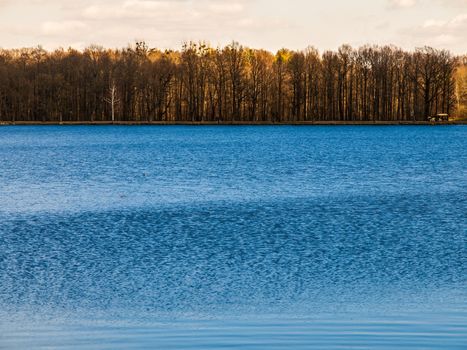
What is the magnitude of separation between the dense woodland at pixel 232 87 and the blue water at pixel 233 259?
66.4 metres

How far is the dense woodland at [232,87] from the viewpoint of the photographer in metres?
107

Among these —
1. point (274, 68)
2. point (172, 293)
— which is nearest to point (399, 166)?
point (172, 293)

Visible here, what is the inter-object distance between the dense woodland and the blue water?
218 feet

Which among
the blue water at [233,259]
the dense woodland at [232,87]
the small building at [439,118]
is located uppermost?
the dense woodland at [232,87]

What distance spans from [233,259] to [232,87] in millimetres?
91546

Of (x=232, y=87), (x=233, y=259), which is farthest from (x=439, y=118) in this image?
(x=233, y=259)

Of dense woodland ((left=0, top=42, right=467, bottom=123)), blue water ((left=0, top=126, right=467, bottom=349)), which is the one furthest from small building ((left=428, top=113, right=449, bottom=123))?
blue water ((left=0, top=126, right=467, bottom=349))

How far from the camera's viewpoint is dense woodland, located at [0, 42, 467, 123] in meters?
107

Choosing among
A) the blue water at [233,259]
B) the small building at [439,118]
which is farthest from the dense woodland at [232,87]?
the blue water at [233,259]

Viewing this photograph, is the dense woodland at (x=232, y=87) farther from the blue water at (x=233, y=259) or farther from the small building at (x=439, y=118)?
the blue water at (x=233, y=259)

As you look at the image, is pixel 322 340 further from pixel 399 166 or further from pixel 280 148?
pixel 280 148

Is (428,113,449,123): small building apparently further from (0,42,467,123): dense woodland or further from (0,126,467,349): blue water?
(0,126,467,349): blue water

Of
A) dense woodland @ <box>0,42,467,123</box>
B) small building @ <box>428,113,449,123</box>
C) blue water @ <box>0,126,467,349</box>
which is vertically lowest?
blue water @ <box>0,126,467,349</box>

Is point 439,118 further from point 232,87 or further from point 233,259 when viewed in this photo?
point 233,259
